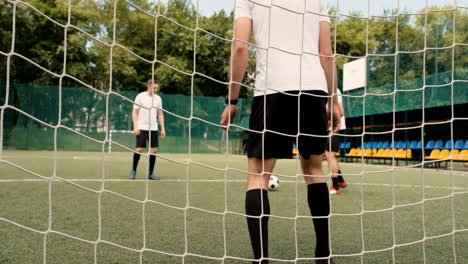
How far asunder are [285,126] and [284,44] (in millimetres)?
405

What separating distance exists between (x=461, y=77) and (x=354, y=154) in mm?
4295

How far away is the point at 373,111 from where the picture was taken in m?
13.9

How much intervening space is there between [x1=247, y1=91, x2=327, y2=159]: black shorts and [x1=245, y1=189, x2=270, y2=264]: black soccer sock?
0.61ft

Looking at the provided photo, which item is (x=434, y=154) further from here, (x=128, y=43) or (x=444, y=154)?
(x=128, y=43)

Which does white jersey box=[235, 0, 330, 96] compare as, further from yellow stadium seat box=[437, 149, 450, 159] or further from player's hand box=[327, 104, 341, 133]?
yellow stadium seat box=[437, 149, 450, 159]

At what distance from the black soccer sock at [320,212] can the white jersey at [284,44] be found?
485 mm

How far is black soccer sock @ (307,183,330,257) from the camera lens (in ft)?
6.26

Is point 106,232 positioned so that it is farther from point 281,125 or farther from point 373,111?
point 373,111

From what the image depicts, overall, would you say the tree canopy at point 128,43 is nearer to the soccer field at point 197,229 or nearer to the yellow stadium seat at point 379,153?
the yellow stadium seat at point 379,153

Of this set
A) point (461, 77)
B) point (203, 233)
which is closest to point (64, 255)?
point (203, 233)

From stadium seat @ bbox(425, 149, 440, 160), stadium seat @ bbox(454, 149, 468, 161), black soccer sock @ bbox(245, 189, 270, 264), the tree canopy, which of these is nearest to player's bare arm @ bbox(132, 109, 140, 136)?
stadium seat @ bbox(454, 149, 468, 161)

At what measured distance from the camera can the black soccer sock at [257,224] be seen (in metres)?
1.78

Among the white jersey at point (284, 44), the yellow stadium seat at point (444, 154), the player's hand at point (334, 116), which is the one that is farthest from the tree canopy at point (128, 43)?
the white jersey at point (284, 44)

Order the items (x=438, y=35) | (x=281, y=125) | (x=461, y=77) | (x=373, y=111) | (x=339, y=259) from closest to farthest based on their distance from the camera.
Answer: (x=281, y=125) < (x=339, y=259) < (x=461, y=77) < (x=438, y=35) < (x=373, y=111)
